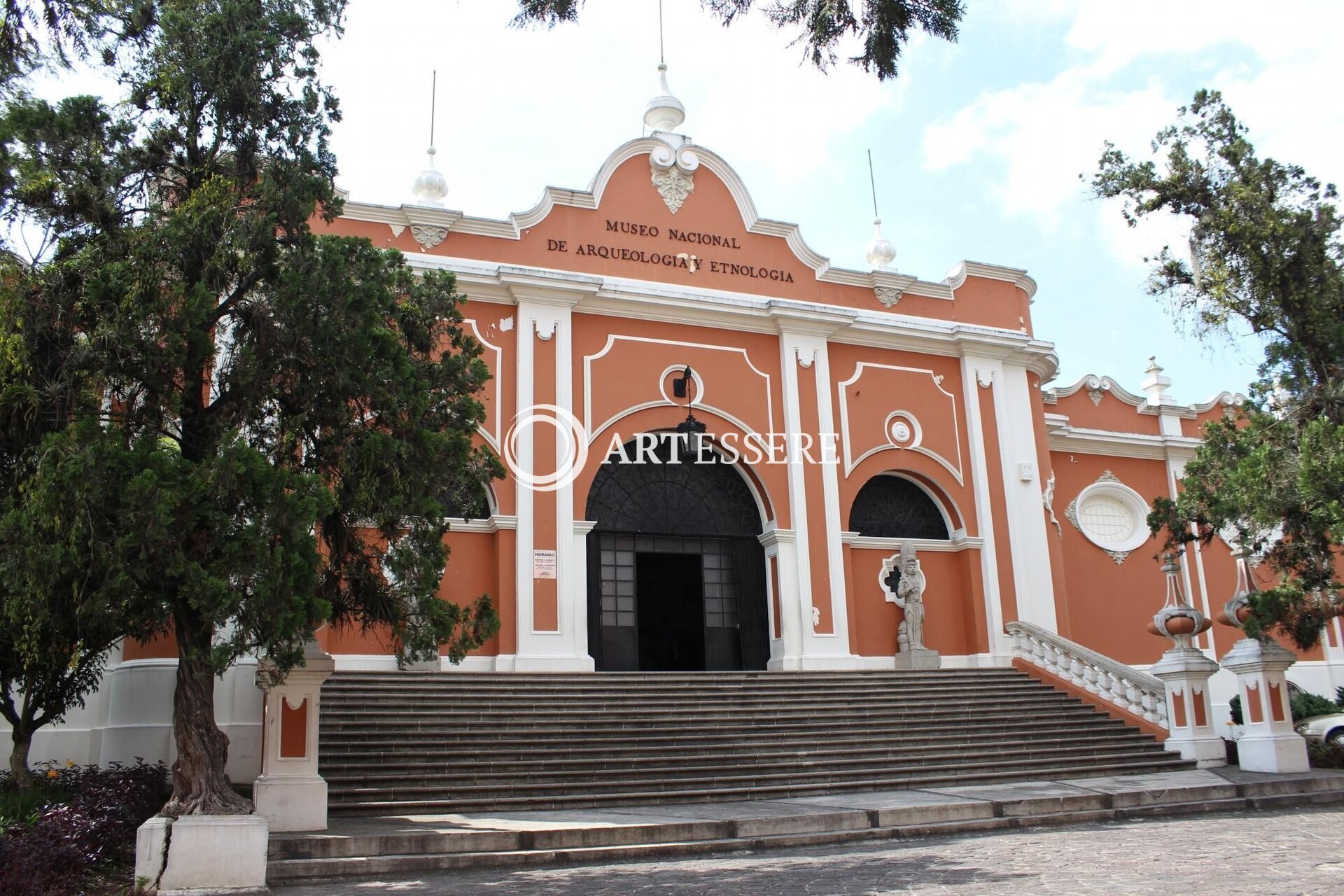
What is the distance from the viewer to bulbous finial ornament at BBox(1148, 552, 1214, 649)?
14016mm

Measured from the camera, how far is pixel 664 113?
19047 millimetres

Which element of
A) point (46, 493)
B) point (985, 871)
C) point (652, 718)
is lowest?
point (985, 871)

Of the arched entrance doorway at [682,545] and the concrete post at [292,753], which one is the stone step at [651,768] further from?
the arched entrance doorway at [682,545]

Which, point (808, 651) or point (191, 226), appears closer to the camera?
point (191, 226)

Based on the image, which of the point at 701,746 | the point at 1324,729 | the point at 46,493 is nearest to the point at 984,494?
the point at 1324,729

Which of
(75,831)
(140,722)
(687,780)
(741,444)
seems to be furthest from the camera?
(741,444)

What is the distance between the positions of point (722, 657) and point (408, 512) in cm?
938

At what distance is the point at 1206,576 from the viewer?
2206 cm

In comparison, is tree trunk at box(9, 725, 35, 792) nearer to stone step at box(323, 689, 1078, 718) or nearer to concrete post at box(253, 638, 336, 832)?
concrete post at box(253, 638, 336, 832)

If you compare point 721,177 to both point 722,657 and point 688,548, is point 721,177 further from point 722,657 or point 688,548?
point 722,657

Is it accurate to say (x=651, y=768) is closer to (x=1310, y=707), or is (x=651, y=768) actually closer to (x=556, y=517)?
(x=556, y=517)

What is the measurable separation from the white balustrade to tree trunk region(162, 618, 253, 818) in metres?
11.4

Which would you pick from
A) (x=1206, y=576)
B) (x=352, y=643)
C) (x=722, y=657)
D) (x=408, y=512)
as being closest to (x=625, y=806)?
(x=408, y=512)

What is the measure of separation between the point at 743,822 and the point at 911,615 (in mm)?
9095
